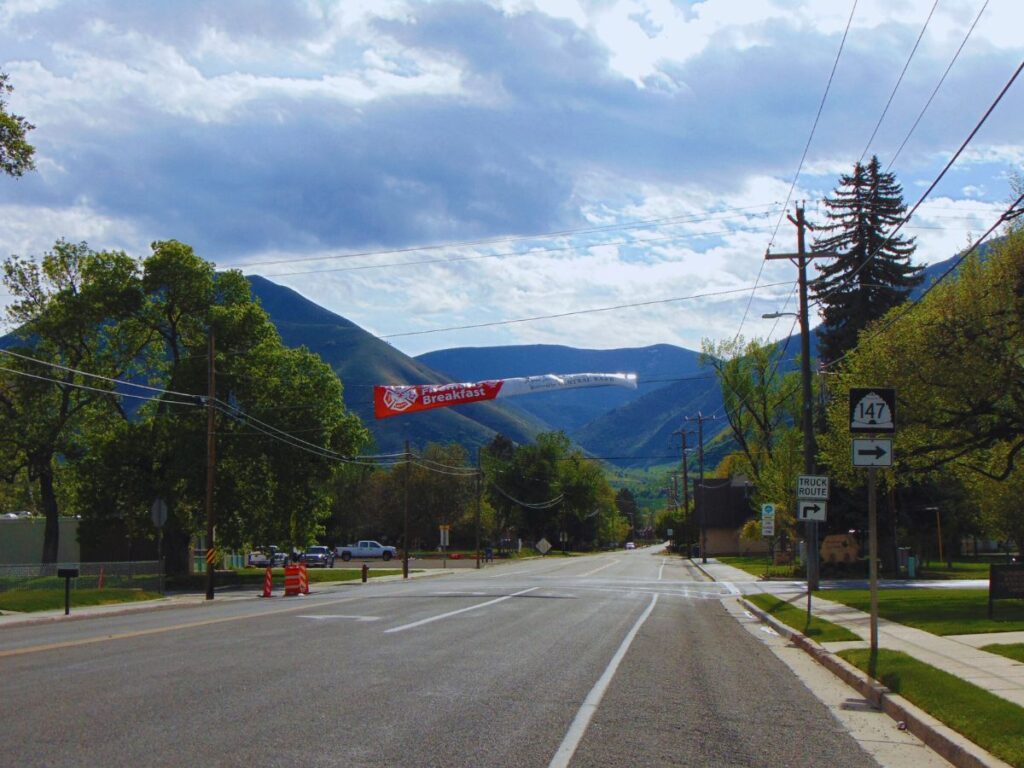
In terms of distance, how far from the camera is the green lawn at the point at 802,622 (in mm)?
17562

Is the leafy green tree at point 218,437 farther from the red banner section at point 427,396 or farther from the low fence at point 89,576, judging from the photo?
the red banner section at point 427,396

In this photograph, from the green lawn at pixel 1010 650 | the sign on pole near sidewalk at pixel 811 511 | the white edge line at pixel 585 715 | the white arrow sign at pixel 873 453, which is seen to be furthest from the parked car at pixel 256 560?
the white arrow sign at pixel 873 453

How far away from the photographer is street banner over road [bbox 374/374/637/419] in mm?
33156

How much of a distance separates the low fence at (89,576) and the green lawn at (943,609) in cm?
2236

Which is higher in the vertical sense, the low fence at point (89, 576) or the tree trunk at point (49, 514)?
the tree trunk at point (49, 514)

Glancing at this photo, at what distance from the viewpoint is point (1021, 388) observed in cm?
2302

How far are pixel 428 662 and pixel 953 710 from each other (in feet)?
20.8

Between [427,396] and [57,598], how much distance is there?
486 inches

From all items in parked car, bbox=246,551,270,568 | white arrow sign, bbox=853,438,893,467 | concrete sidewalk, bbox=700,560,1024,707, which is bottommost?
parked car, bbox=246,551,270,568

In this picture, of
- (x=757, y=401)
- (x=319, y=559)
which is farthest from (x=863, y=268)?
(x=319, y=559)

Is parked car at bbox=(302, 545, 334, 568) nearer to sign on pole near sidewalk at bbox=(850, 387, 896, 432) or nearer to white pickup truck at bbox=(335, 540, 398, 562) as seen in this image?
white pickup truck at bbox=(335, 540, 398, 562)

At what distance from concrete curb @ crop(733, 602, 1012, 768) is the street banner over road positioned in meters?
18.4

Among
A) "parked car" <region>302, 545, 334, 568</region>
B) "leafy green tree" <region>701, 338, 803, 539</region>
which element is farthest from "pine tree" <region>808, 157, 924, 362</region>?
"parked car" <region>302, 545, 334, 568</region>

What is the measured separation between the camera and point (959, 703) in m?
9.98
